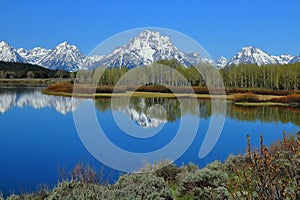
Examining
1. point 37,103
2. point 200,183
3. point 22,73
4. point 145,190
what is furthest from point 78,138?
point 22,73

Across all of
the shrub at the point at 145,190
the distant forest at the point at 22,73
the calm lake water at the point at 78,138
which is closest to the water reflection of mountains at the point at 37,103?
the calm lake water at the point at 78,138

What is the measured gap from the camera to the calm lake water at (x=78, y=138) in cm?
796

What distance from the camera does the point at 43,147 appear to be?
13.6 meters

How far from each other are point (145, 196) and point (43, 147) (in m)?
9.65

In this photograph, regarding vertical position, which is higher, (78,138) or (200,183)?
(200,183)

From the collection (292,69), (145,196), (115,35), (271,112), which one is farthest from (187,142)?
(292,69)

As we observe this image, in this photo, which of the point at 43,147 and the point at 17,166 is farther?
the point at 43,147

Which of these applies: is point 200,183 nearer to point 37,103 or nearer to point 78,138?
point 78,138

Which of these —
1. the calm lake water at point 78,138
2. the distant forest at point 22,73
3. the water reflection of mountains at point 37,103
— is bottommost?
the calm lake water at point 78,138

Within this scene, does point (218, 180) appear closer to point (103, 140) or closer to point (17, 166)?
point (103, 140)

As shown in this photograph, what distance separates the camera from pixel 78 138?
15.2 m

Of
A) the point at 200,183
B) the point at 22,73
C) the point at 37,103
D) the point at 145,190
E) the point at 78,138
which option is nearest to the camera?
the point at 145,190

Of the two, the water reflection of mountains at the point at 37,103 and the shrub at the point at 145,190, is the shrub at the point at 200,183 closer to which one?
the shrub at the point at 145,190

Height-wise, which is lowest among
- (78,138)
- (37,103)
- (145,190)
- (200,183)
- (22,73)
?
(78,138)
